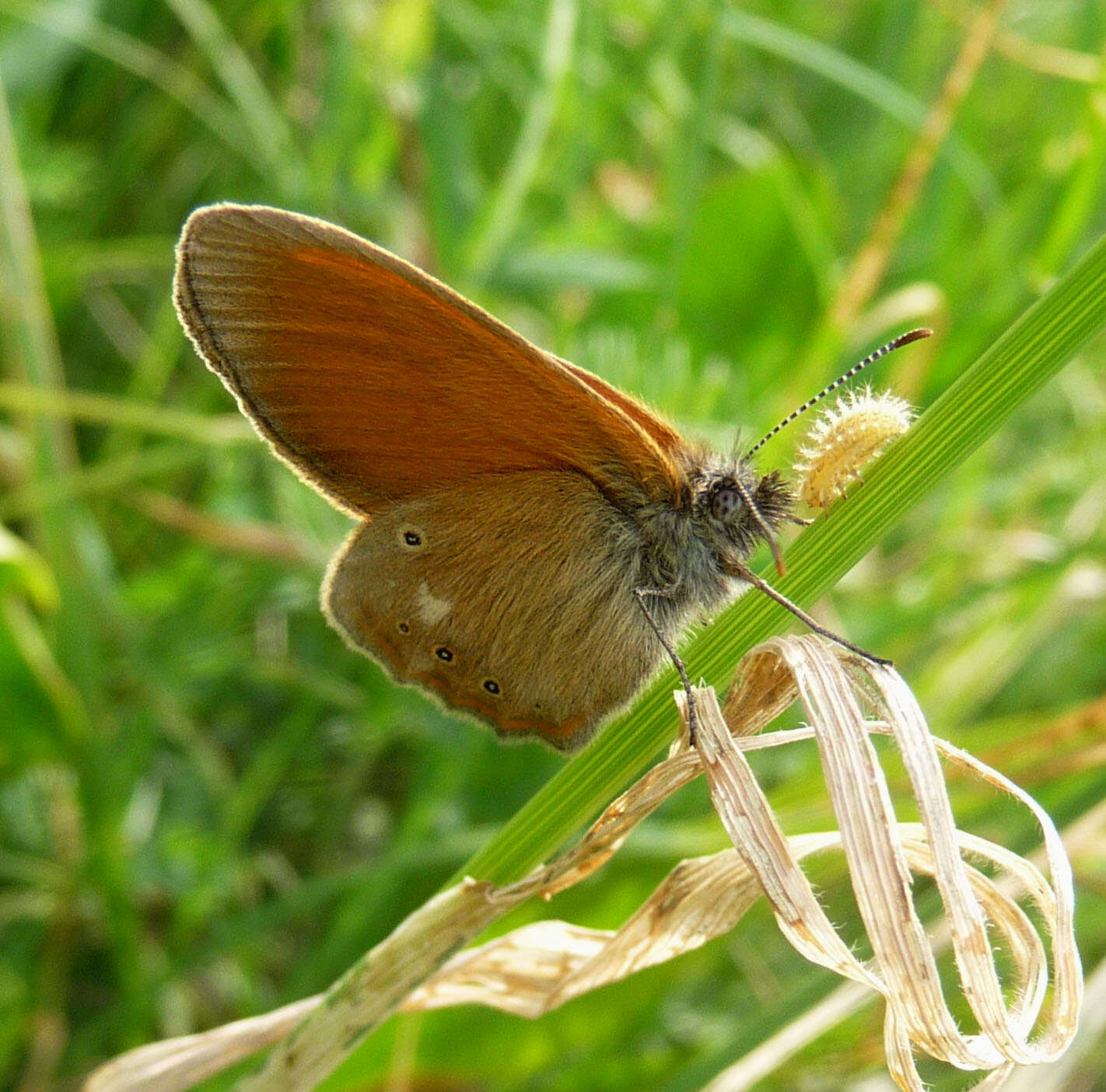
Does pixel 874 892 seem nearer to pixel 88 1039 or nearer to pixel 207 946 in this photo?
pixel 207 946

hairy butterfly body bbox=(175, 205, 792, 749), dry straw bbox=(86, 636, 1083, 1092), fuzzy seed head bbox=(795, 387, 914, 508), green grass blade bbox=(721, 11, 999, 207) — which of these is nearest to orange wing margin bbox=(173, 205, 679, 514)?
hairy butterfly body bbox=(175, 205, 792, 749)

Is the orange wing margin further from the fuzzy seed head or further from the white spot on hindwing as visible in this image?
the fuzzy seed head

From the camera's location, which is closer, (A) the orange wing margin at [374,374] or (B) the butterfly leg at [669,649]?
(B) the butterfly leg at [669,649]

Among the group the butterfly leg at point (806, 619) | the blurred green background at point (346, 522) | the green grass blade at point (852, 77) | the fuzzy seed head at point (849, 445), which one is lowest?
the blurred green background at point (346, 522)

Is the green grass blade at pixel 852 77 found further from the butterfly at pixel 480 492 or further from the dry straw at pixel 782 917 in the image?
the dry straw at pixel 782 917

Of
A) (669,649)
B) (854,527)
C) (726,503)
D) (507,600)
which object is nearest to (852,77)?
(726,503)

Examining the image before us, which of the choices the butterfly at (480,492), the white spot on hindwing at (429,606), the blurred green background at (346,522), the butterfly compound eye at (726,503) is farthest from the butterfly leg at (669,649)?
the blurred green background at (346,522)

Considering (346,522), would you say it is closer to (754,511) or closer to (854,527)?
(754,511)
